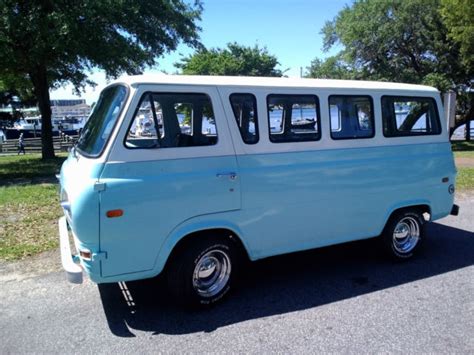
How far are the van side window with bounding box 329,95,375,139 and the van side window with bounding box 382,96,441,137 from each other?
0.69ft

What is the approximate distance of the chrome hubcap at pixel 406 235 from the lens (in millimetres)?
5230

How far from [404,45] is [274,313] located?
21.7 m

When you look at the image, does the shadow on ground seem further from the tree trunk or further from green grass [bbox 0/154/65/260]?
the tree trunk

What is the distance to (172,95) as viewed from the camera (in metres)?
3.78

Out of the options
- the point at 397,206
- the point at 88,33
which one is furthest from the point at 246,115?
the point at 88,33

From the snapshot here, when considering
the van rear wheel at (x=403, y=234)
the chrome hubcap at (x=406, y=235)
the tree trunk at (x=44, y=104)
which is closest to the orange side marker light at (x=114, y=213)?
the van rear wheel at (x=403, y=234)

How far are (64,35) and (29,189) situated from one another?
4.53 m

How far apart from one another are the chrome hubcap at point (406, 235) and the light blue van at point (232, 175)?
47mm

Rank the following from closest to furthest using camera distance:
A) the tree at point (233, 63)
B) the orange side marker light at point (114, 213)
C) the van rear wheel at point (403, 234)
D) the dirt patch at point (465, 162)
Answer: the orange side marker light at point (114, 213), the van rear wheel at point (403, 234), the dirt patch at point (465, 162), the tree at point (233, 63)

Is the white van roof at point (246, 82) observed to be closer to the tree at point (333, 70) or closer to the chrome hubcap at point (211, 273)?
the chrome hubcap at point (211, 273)

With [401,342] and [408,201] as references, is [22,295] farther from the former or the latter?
[408,201]

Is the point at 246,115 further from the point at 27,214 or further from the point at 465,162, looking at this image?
the point at 465,162

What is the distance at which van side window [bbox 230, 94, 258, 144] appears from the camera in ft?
13.2

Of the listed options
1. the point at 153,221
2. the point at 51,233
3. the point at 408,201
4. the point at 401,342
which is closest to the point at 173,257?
the point at 153,221
